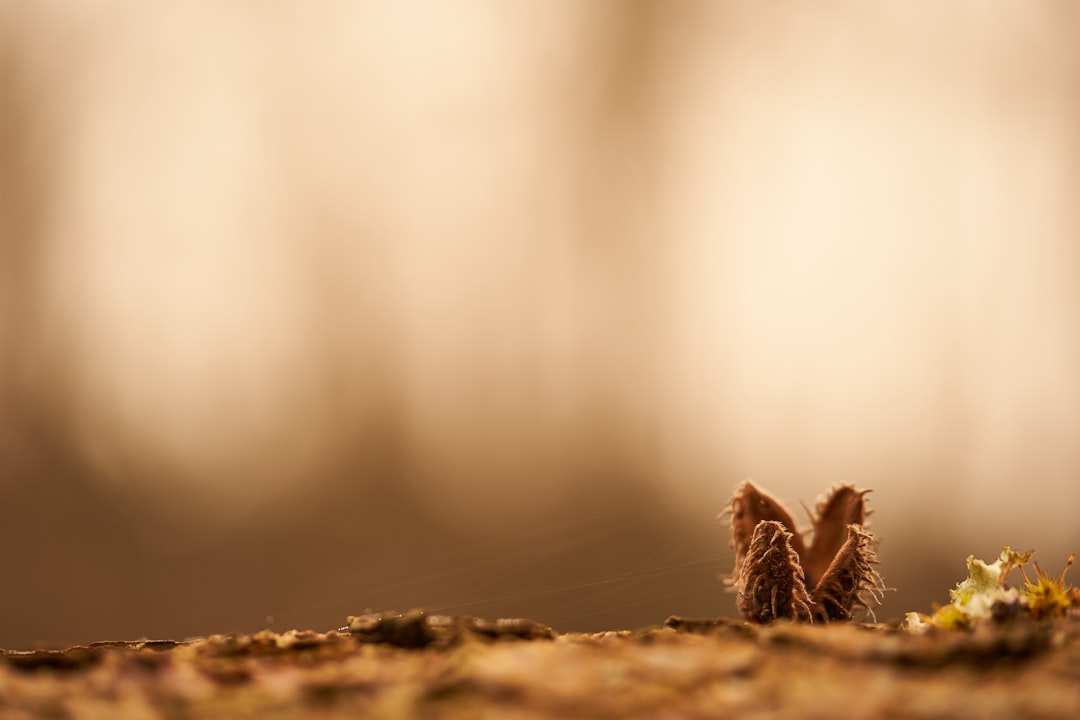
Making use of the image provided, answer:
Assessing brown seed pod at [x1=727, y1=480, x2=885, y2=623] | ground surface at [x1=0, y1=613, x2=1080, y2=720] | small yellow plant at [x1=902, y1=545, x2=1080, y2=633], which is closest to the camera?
ground surface at [x1=0, y1=613, x2=1080, y2=720]

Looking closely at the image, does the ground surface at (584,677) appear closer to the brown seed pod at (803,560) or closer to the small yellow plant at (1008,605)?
the small yellow plant at (1008,605)

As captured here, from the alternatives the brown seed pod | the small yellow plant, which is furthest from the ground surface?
the brown seed pod

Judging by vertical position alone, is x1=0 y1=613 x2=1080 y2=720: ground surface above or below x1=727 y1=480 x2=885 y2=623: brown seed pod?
above

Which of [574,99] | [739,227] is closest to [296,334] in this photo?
[574,99]

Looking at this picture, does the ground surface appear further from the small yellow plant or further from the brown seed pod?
the brown seed pod

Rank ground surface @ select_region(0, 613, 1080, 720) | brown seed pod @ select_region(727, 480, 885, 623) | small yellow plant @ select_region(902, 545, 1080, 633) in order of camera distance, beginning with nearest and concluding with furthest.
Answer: ground surface @ select_region(0, 613, 1080, 720), small yellow plant @ select_region(902, 545, 1080, 633), brown seed pod @ select_region(727, 480, 885, 623)

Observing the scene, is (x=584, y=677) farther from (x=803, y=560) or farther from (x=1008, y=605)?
(x=803, y=560)

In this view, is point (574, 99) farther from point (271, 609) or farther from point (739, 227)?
point (271, 609)
